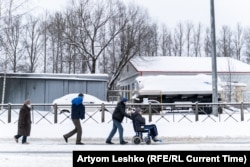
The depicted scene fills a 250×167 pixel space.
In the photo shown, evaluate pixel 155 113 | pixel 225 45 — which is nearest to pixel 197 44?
A: pixel 225 45

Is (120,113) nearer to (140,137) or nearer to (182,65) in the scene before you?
(140,137)

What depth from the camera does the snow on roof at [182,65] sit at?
4619 centimetres

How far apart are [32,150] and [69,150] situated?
115cm

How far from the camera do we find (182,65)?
157 feet

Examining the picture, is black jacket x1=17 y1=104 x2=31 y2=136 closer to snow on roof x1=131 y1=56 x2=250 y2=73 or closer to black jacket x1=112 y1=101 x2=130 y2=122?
black jacket x1=112 y1=101 x2=130 y2=122

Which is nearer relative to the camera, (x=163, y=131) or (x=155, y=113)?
(x=163, y=131)

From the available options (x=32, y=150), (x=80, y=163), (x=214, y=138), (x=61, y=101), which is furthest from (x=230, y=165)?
(x=61, y=101)

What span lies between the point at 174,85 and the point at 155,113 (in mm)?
12223

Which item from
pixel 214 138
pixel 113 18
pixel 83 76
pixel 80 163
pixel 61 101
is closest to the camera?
pixel 80 163

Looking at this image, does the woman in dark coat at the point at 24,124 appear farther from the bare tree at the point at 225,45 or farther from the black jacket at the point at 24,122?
the bare tree at the point at 225,45

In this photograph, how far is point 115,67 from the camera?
51.6 meters

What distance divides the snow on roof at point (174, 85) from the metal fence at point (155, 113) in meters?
9.71

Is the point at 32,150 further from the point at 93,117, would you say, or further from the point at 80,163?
the point at 93,117

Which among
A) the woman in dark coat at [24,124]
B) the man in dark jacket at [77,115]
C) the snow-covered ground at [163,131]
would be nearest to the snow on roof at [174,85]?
the snow-covered ground at [163,131]
